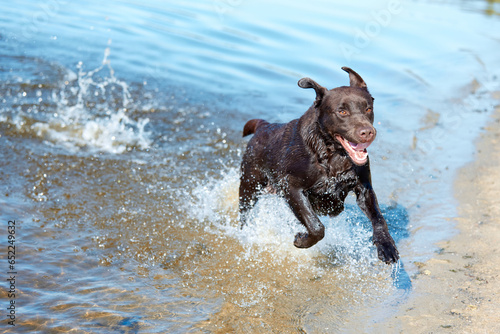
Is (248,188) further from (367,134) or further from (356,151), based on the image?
(367,134)

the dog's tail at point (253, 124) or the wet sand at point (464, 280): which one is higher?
the dog's tail at point (253, 124)

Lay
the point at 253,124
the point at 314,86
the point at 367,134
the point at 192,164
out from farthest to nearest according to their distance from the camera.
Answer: the point at 192,164 < the point at 253,124 < the point at 314,86 < the point at 367,134

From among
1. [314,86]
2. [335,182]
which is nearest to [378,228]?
[335,182]

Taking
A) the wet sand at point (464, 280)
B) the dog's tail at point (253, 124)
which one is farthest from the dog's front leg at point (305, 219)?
the dog's tail at point (253, 124)

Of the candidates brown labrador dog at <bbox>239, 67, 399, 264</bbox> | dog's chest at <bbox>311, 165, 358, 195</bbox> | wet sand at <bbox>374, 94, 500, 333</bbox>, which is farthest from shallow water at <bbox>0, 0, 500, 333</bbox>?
dog's chest at <bbox>311, 165, 358, 195</bbox>

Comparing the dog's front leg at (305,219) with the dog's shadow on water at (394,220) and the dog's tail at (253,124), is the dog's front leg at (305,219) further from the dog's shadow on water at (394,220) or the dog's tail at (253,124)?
the dog's tail at (253,124)

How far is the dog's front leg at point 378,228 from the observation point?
4.71 metres

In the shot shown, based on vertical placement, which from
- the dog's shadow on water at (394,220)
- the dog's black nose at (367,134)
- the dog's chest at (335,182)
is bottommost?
the dog's shadow on water at (394,220)

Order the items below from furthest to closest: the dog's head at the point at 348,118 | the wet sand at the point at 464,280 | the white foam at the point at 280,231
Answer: the white foam at the point at 280,231 → the dog's head at the point at 348,118 → the wet sand at the point at 464,280

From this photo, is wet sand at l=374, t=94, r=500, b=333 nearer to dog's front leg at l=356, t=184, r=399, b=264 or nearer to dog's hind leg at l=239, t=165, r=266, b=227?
dog's front leg at l=356, t=184, r=399, b=264

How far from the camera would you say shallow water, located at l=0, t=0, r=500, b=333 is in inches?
185

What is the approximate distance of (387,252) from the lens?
4.72m

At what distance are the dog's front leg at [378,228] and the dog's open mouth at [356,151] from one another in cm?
42

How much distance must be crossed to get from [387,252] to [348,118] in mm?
1135
